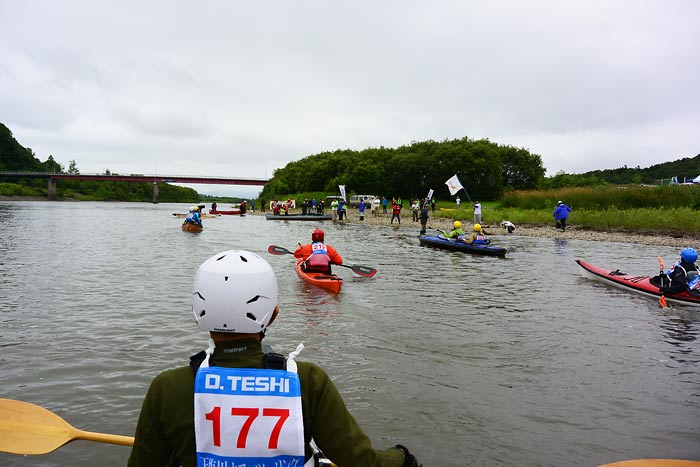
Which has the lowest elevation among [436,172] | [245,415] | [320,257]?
[320,257]

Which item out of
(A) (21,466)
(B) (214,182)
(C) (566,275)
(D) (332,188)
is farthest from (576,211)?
(B) (214,182)

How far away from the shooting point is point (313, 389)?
2264mm

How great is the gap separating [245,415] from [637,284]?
1310 centimetres

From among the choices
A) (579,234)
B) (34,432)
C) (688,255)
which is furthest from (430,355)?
(579,234)

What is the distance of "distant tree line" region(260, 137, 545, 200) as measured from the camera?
2645 inches

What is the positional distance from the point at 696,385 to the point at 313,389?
664 centimetres

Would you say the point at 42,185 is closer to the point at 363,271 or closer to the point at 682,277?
the point at 363,271

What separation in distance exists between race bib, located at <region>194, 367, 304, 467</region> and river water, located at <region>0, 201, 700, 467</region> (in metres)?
3.02

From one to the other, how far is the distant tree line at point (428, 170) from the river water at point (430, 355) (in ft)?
174

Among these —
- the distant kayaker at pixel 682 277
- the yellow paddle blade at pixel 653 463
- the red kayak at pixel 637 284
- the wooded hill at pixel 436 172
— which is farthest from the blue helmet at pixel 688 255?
the wooded hill at pixel 436 172

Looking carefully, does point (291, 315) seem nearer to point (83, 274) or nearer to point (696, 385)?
point (696, 385)

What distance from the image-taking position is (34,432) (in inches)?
169

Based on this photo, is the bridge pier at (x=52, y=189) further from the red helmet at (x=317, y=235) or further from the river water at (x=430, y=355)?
the red helmet at (x=317, y=235)

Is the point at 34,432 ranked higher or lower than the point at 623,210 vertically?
lower
